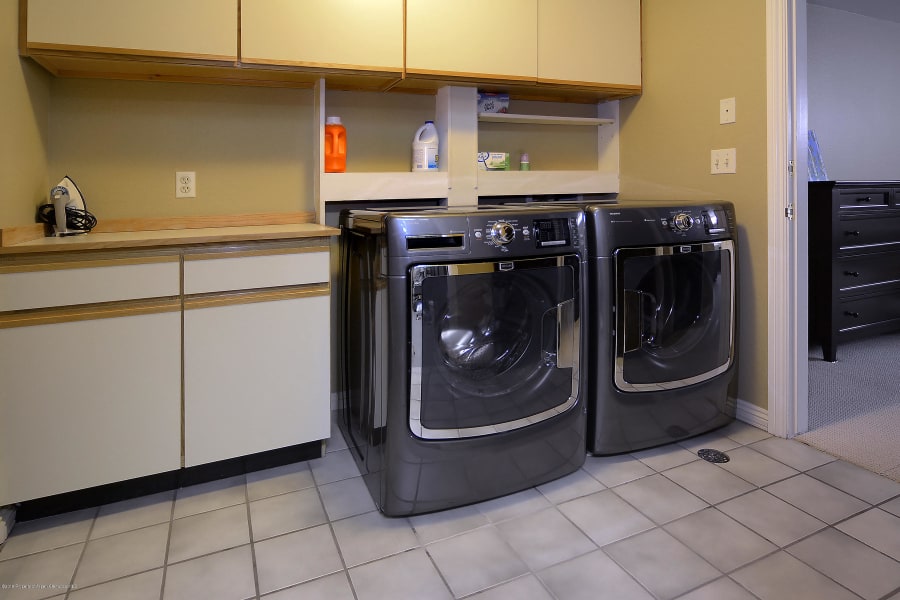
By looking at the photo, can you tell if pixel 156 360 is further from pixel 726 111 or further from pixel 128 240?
pixel 726 111

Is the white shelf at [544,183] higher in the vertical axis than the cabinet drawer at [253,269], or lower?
higher

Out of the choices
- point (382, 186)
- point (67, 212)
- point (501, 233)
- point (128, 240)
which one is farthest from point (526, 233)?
point (67, 212)

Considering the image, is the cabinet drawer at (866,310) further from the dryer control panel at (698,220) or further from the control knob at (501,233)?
the control knob at (501,233)

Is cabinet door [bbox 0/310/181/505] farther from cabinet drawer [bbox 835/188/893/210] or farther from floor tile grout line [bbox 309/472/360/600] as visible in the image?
cabinet drawer [bbox 835/188/893/210]

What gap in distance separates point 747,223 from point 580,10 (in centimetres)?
122

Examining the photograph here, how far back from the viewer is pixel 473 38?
233cm

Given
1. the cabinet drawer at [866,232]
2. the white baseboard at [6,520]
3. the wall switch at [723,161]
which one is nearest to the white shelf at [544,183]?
the wall switch at [723,161]

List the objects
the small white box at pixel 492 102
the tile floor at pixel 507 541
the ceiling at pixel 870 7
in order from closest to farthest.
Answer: the tile floor at pixel 507 541 → the small white box at pixel 492 102 → the ceiling at pixel 870 7

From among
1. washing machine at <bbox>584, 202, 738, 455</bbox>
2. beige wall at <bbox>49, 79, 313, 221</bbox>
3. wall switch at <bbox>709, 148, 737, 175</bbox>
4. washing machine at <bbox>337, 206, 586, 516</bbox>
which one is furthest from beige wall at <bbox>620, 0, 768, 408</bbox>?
beige wall at <bbox>49, 79, 313, 221</bbox>

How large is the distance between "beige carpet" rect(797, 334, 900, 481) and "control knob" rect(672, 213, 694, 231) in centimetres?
98

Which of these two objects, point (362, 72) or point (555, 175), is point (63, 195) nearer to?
point (362, 72)

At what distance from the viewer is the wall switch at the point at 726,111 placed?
2.31 metres

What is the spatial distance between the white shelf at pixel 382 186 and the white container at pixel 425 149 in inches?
2.0

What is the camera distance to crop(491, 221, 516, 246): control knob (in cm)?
172
